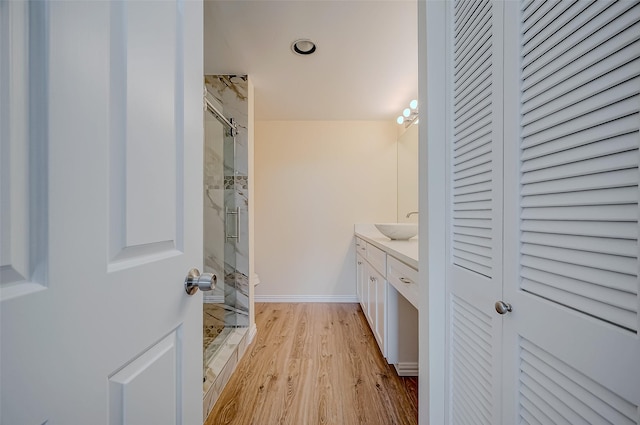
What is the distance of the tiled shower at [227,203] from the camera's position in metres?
2.33

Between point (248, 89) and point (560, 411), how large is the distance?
102 inches

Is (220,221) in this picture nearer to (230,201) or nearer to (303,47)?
(230,201)

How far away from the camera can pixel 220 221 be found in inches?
94.4

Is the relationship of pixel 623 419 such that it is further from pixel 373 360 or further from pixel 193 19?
pixel 373 360

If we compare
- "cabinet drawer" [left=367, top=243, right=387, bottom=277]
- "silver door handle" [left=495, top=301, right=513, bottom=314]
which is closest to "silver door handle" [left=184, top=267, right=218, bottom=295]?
"silver door handle" [left=495, top=301, right=513, bottom=314]

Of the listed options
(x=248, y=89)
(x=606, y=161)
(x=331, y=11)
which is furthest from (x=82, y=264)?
(x=248, y=89)

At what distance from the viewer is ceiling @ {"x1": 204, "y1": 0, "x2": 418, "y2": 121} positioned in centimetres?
161

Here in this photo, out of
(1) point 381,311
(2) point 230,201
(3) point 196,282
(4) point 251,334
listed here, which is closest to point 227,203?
(2) point 230,201

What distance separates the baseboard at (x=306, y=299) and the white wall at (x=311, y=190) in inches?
3.4

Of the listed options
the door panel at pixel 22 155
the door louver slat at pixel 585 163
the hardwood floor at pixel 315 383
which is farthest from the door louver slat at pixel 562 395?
the hardwood floor at pixel 315 383

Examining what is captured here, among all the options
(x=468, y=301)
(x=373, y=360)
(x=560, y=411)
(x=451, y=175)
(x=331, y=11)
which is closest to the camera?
(x=560, y=411)

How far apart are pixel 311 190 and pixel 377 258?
1.56 m

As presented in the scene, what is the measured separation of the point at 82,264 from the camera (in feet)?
1.33

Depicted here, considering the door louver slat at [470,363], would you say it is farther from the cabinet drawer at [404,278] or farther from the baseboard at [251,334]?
the baseboard at [251,334]
